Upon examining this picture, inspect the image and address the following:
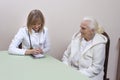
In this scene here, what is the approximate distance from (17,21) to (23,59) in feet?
2.52

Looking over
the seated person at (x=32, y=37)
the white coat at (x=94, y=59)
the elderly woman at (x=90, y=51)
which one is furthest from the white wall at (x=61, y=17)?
the white coat at (x=94, y=59)

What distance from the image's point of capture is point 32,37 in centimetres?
251

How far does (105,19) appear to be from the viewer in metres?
3.32

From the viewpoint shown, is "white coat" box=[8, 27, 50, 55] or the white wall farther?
the white wall

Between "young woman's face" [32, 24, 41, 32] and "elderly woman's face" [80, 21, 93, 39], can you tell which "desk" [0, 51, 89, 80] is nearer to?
"young woman's face" [32, 24, 41, 32]

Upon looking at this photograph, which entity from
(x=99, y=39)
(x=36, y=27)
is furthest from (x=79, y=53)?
(x=36, y=27)

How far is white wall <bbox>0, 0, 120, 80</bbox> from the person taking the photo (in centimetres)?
279

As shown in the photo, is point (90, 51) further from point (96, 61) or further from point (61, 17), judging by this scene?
point (61, 17)

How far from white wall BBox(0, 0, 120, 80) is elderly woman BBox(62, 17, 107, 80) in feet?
1.99

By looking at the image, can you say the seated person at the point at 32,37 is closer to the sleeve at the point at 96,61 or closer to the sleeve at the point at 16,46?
the sleeve at the point at 16,46

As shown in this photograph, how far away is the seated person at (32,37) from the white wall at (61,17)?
383mm

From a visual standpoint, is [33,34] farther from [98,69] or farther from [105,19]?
[105,19]

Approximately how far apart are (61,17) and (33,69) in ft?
4.04

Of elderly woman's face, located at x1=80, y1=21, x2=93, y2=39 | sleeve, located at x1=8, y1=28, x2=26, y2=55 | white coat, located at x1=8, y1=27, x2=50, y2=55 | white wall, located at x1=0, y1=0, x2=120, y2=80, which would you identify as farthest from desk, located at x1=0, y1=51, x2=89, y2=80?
white wall, located at x1=0, y1=0, x2=120, y2=80
